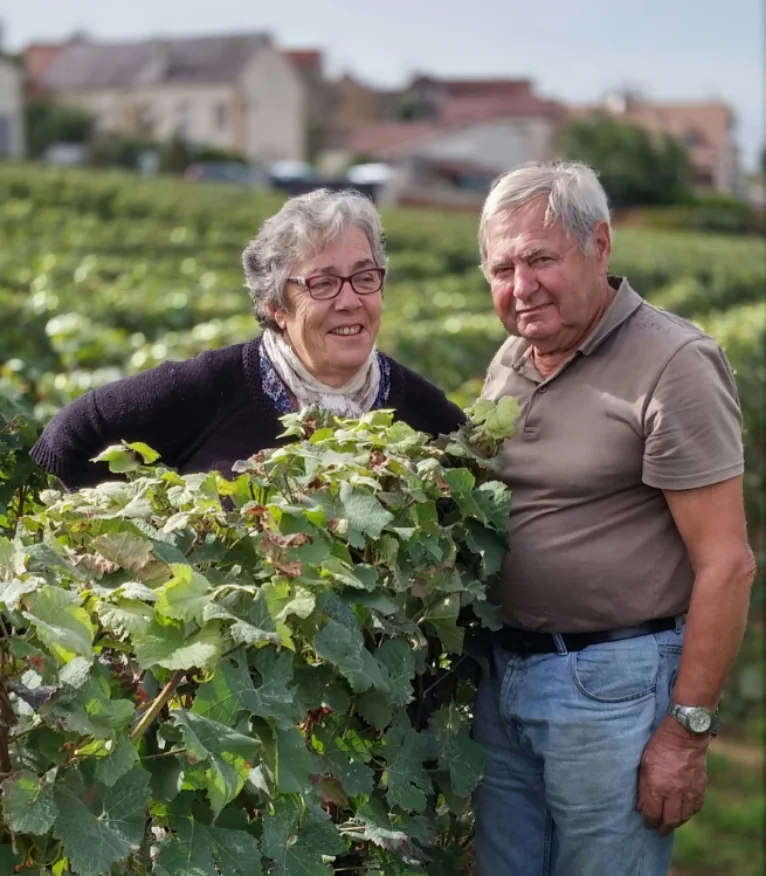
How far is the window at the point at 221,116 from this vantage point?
77.9 meters

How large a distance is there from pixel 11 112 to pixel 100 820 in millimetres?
63214

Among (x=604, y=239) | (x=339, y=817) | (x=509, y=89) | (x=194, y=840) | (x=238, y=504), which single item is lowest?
(x=509, y=89)

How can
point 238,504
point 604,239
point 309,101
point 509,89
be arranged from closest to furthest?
point 238,504 → point 604,239 → point 309,101 → point 509,89

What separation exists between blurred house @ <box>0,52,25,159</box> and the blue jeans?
2374 inches

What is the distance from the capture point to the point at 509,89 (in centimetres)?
10031

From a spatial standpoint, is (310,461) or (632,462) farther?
(632,462)

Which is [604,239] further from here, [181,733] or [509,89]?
[509,89]

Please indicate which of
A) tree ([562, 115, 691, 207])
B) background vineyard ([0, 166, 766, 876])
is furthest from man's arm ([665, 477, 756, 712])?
tree ([562, 115, 691, 207])

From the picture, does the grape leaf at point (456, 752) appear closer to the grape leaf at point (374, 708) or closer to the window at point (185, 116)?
the grape leaf at point (374, 708)

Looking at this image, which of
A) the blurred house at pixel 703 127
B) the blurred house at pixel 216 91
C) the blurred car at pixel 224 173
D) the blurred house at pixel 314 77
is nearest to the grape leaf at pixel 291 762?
the blurred car at pixel 224 173

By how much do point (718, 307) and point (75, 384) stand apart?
13052 mm

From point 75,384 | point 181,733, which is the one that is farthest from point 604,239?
point 75,384

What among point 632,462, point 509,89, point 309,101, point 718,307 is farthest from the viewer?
point 509,89

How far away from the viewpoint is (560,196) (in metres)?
2.93
